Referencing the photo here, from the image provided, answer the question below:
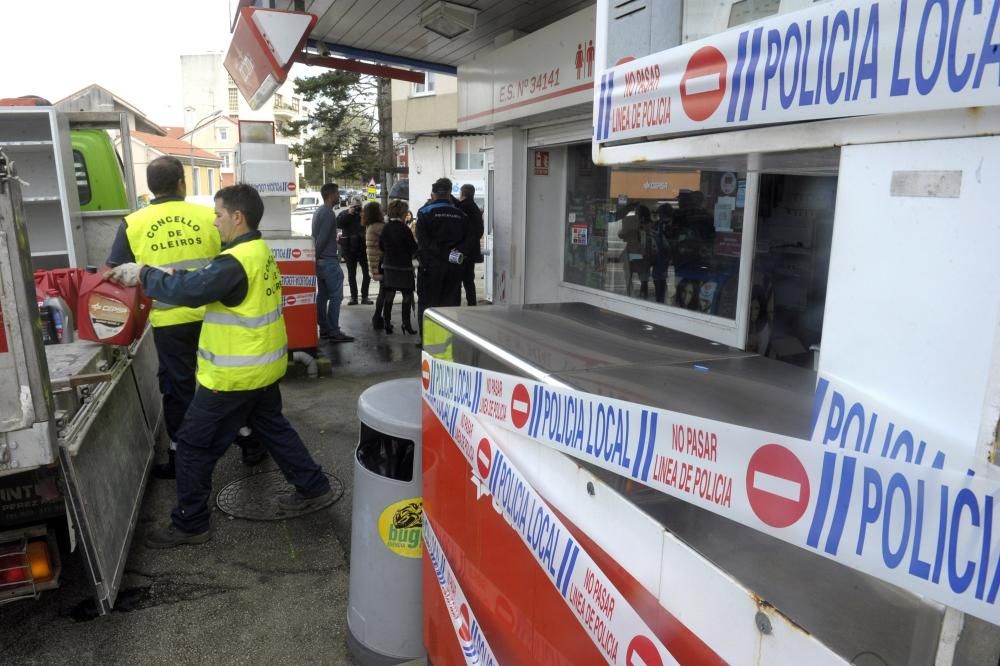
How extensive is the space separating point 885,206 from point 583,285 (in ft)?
15.3

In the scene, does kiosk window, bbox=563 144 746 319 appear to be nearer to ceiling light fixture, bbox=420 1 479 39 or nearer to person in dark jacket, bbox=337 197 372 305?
ceiling light fixture, bbox=420 1 479 39

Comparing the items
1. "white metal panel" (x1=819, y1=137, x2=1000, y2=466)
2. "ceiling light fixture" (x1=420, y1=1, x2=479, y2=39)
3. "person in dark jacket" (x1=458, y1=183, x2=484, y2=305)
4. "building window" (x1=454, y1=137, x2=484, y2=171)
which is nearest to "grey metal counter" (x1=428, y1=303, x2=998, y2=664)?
"white metal panel" (x1=819, y1=137, x2=1000, y2=466)

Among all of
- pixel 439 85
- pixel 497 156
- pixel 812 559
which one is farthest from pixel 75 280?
pixel 439 85

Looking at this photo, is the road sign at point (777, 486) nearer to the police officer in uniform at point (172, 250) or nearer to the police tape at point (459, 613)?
the police tape at point (459, 613)

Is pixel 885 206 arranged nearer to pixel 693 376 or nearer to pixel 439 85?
pixel 693 376

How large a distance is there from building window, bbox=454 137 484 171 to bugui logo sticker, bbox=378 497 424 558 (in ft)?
63.2

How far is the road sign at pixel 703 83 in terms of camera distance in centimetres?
132

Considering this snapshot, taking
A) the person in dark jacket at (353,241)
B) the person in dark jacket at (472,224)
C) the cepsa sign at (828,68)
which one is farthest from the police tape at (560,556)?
the person in dark jacket at (353,241)

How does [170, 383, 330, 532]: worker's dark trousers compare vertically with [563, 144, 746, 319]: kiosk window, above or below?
below

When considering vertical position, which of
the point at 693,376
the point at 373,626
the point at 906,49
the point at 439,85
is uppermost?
the point at 439,85

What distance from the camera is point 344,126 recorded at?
2652cm

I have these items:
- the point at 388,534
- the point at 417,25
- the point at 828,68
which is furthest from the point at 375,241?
the point at 828,68

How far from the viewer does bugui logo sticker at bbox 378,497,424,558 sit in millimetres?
2752

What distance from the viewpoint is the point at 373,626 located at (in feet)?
9.31
